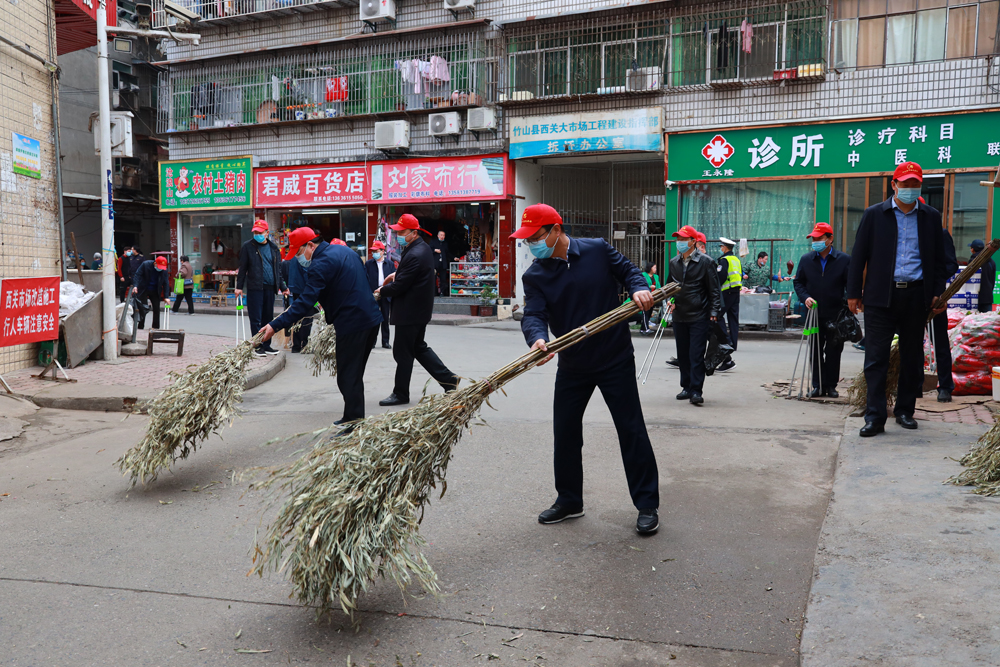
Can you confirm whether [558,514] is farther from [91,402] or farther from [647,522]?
[91,402]

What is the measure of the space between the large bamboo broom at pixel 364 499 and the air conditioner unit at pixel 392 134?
61.6 ft

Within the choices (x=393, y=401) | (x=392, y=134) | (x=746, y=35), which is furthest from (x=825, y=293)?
(x=392, y=134)

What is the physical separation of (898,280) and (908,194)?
2.02 ft

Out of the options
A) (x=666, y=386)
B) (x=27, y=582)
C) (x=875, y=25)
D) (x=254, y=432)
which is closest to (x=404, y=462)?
(x=27, y=582)

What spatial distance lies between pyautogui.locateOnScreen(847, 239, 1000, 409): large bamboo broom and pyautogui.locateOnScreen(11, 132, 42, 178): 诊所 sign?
9.62 metres

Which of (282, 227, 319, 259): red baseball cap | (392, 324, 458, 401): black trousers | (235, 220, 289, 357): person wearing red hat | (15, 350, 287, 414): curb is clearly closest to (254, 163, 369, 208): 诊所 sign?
(235, 220, 289, 357): person wearing red hat

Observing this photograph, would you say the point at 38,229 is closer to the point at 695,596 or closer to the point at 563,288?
the point at 563,288

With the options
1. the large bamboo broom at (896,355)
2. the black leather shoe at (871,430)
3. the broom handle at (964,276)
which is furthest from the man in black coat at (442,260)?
the black leather shoe at (871,430)

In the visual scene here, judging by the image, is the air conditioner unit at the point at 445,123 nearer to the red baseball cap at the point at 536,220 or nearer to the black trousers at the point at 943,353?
the black trousers at the point at 943,353

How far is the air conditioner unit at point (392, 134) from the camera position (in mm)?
21938

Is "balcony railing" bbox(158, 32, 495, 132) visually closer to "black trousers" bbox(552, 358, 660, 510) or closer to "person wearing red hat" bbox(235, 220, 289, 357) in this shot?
"person wearing red hat" bbox(235, 220, 289, 357)

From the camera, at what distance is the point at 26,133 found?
10.3m

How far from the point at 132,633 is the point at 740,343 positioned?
13228mm

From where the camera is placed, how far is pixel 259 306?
1220 cm
